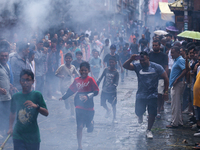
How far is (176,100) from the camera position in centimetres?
588

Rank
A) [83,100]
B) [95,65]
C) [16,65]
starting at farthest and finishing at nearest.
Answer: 1. [95,65]
2. [16,65]
3. [83,100]

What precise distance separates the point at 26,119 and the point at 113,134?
242cm

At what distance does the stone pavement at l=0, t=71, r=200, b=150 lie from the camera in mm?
4726

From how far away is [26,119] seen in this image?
10.8 feet

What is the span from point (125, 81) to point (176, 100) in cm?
630

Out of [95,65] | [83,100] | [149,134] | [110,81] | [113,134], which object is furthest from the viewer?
[95,65]

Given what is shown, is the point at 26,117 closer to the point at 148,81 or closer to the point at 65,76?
the point at 148,81

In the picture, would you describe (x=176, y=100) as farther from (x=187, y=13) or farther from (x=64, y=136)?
(x=187, y=13)

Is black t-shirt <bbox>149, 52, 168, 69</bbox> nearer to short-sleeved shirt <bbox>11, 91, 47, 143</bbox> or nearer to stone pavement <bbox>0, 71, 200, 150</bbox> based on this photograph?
stone pavement <bbox>0, 71, 200, 150</bbox>

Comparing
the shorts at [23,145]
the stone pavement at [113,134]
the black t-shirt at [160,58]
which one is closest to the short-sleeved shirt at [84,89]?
the stone pavement at [113,134]


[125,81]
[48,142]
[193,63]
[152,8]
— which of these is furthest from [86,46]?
[152,8]

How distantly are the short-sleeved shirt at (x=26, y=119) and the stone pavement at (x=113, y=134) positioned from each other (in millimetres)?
1422

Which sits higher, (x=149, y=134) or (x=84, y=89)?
(x=84, y=89)

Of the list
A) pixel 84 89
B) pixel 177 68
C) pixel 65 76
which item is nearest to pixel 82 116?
pixel 84 89
